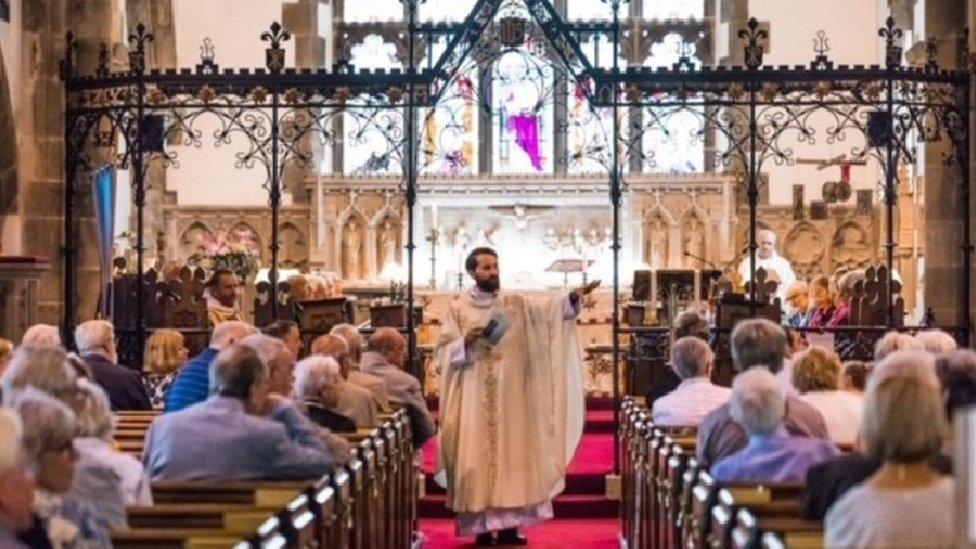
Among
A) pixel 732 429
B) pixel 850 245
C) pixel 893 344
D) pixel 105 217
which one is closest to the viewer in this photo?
pixel 732 429

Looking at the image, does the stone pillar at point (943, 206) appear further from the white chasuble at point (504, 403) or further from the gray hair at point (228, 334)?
the gray hair at point (228, 334)

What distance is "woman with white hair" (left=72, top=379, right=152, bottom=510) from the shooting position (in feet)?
18.5

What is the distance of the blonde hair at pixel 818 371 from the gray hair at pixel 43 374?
3.38m

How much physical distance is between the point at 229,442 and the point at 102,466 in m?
1.66

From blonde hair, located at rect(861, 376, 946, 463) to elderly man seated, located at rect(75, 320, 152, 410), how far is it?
6.52 m

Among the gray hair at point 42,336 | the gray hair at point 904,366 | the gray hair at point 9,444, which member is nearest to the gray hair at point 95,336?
the gray hair at point 42,336

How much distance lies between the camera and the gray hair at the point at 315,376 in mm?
9430

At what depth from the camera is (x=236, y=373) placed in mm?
7477

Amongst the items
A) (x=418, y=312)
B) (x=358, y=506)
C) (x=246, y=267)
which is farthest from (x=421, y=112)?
(x=358, y=506)

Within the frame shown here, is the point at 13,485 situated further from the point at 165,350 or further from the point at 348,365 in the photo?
the point at 165,350

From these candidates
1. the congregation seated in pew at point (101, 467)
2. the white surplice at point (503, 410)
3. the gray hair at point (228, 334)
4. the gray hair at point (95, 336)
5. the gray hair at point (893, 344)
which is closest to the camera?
the congregation seated in pew at point (101, 467)

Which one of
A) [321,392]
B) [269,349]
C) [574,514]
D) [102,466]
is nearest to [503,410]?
[574,514]

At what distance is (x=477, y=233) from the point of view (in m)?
23.5

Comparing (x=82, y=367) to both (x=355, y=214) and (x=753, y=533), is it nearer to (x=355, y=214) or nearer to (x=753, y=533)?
(x=753, y=533)
